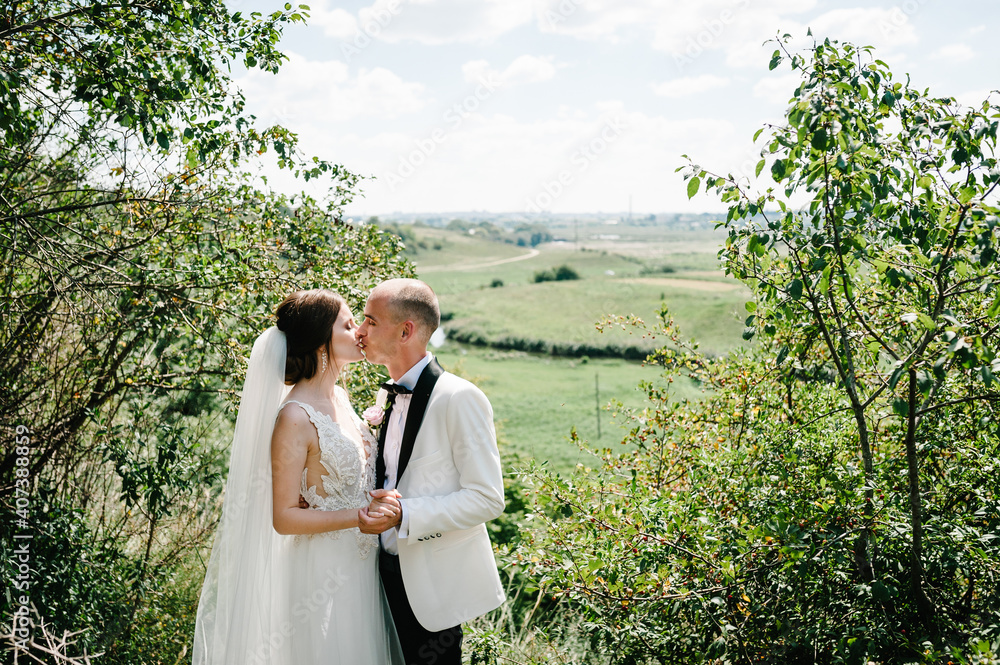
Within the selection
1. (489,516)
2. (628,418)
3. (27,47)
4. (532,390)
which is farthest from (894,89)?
(532,390)

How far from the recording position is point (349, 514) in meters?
2.95

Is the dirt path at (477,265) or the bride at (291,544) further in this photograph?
the dirt path at (477,265)

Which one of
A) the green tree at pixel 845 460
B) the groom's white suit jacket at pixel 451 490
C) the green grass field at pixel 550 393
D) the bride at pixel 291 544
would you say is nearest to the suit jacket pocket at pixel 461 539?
the groom's white suit jacket at pixel 451 490

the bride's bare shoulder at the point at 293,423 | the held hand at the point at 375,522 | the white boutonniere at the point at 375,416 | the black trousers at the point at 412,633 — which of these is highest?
the bride's bare shoulder at the point at 293,423

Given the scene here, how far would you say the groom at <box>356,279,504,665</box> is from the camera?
2.88 m

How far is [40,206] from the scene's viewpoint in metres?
5.16

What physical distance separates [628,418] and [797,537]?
3.09 meters

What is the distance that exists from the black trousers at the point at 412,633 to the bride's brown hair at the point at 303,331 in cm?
100

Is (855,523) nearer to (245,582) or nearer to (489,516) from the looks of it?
(489,516)

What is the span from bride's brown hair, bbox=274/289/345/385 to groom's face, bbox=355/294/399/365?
200 mm

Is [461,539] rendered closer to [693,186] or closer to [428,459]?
[428,459]

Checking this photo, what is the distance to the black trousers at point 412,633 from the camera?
3.07 metres

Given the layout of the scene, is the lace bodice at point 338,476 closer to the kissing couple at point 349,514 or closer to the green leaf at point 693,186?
the kissing couple at point 349,514

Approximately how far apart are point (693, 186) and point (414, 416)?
1.65 metres
